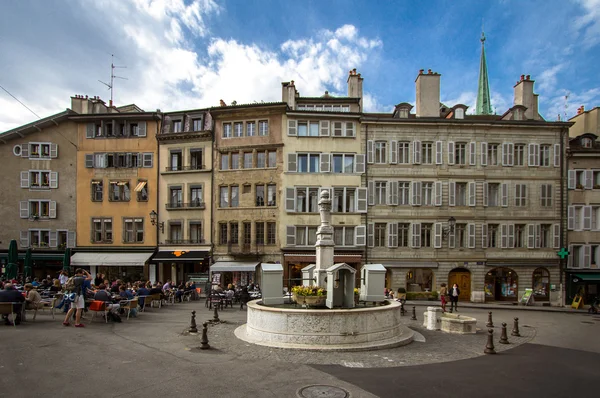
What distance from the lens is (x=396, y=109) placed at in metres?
31.2

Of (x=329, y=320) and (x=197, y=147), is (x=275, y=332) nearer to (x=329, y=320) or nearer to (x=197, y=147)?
(x=329, y=320)

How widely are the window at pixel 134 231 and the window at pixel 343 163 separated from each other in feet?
52.0

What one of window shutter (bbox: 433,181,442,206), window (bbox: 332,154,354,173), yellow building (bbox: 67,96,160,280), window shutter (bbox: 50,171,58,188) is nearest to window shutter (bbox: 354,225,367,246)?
window (bbox: 332,154,354,173)

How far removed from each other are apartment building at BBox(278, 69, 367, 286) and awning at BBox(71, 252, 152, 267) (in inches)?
433

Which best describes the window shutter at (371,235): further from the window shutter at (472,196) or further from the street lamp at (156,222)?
the street lamp at (156,222)

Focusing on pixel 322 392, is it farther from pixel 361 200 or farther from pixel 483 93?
pixel 483 93

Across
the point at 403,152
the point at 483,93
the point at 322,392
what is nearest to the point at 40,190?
the point at 403,152

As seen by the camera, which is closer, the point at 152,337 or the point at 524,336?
the point at 152,337

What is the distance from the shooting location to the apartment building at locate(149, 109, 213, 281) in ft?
99.6

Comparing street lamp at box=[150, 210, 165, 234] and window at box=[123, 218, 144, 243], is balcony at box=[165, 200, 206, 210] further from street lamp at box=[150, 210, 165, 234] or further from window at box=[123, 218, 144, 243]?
window at box=[123, 218, 144, 243]

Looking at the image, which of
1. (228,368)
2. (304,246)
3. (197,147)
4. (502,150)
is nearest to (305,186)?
(304,246)

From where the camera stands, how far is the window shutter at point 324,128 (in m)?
29.5

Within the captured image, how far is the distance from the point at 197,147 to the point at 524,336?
2505 centimetres

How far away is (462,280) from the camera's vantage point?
2900 cm
